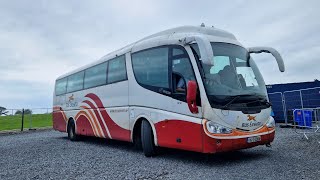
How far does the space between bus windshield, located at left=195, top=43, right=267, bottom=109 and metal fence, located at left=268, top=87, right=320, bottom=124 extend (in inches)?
323

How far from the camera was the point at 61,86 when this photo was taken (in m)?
16.5

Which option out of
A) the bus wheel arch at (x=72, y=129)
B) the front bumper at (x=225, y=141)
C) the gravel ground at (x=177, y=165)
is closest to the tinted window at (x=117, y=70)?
the gravel ground at (x=177, y=165)

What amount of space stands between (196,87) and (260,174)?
2172mm

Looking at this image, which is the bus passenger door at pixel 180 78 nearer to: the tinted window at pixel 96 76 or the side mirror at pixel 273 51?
the side mirror at pixel 273 51

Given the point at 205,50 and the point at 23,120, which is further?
the point at 23,120

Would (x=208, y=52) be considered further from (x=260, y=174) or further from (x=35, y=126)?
(x=35, y=126)

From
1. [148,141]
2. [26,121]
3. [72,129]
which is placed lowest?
[148,141]

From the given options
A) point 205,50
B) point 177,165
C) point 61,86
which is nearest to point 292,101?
point 61,86

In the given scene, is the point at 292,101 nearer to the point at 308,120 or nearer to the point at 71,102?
the point at 308,120

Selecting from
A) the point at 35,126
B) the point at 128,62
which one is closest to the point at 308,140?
the point at 128,62

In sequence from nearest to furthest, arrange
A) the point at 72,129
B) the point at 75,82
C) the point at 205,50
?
the point at 205,50, the point at 75,82, the point at 72,129

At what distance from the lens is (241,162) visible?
7281mm

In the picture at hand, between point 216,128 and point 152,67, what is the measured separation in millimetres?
2758

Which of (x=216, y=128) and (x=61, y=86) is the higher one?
(x=61, y=86)
